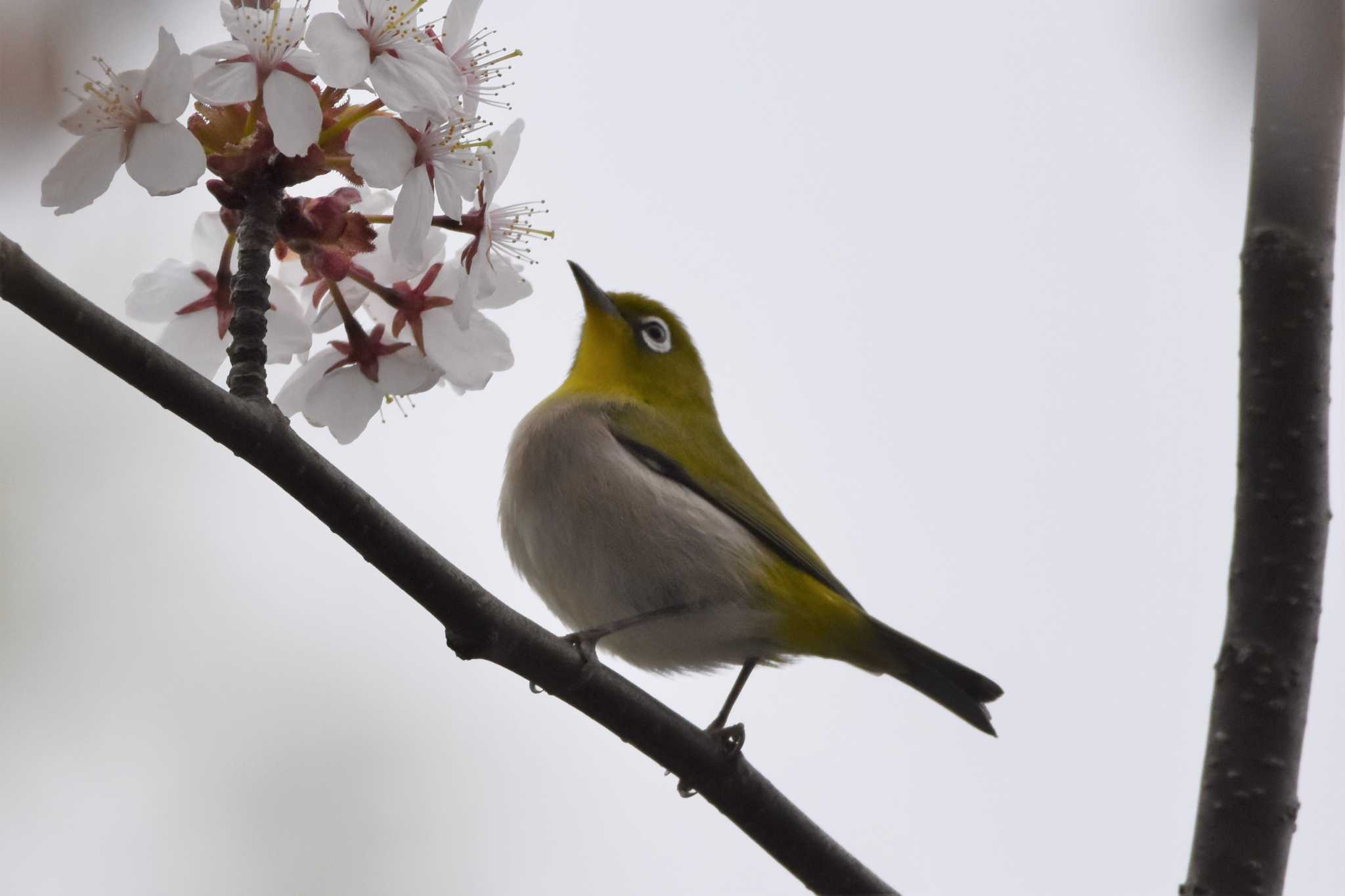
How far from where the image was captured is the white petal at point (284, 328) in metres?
3.19

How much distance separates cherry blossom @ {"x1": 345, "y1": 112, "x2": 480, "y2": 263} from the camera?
8.62 feet

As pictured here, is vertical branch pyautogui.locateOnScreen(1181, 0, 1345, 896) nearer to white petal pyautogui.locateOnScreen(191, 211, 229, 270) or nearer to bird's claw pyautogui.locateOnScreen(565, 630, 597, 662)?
bird's claw pyautogui.locateOnScreen(565, 630, 597, 662)

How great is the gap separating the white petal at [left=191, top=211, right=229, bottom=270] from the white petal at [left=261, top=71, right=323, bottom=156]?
671 millimetres

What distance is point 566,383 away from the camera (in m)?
6.46

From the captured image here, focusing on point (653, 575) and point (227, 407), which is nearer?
point (227, 407)

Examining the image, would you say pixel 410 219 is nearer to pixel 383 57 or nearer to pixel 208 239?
pixel 383 57

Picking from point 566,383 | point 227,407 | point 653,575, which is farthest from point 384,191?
point 566,383

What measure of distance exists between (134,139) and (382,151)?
18.7 inches

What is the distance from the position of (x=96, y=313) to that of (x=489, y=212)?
982 mm

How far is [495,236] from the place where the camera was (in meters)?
3.37

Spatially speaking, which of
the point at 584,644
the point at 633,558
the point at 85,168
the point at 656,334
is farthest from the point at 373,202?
the point at 656,334

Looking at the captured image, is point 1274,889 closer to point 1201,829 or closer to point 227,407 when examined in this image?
point 1201,829

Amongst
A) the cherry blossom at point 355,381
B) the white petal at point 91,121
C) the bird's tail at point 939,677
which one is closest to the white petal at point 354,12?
the white petal at point 91,121

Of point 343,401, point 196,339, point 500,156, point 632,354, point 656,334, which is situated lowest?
point 196,339
